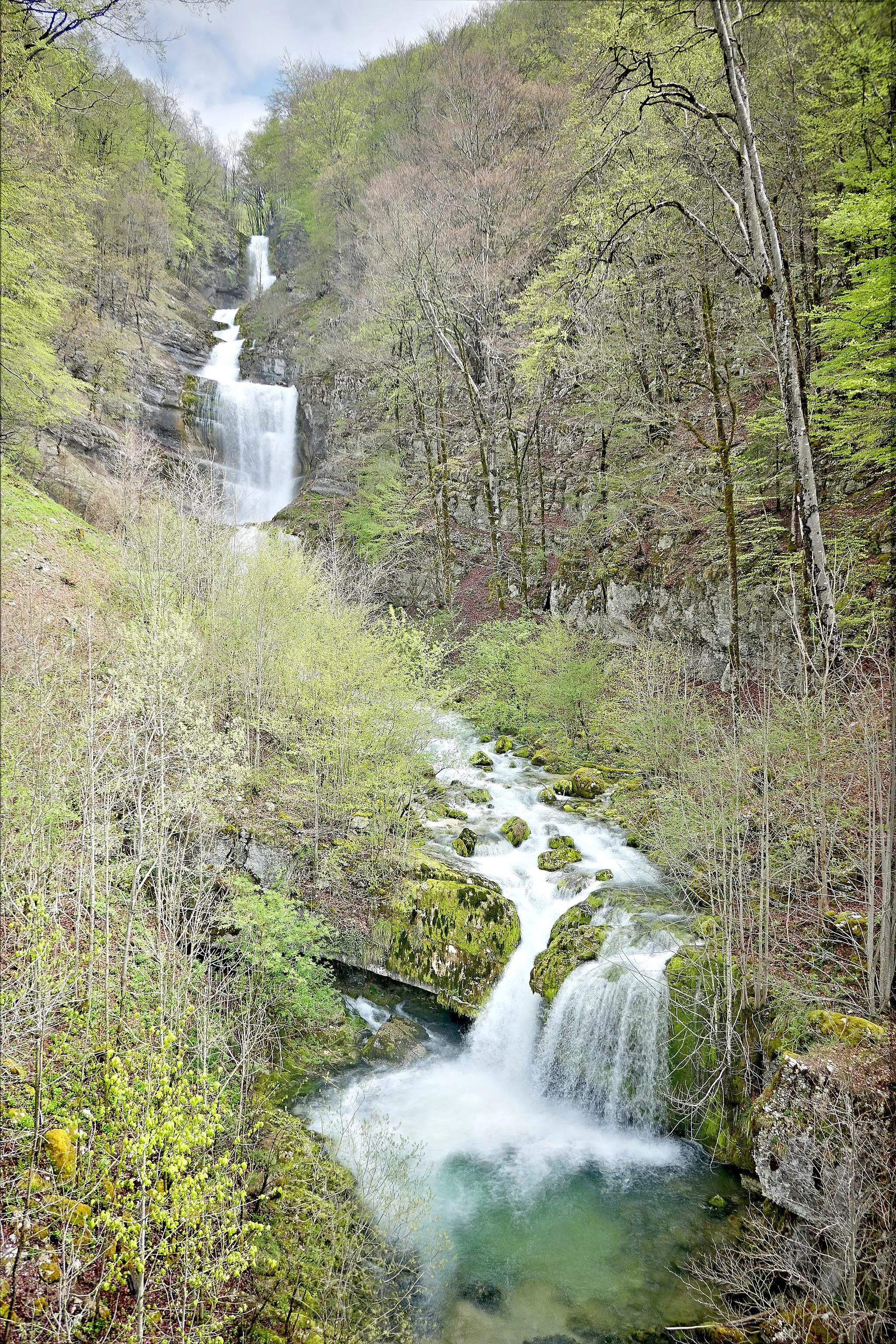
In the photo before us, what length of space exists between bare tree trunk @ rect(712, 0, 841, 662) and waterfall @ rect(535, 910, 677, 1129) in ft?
14.1

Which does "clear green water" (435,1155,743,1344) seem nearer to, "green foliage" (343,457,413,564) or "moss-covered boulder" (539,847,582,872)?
"moss-covered boulder" (539,847,582,872)

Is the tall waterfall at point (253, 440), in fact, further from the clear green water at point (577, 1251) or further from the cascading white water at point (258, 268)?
the clear green water at point (577, 1251)

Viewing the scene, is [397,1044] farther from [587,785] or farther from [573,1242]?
[587,785]

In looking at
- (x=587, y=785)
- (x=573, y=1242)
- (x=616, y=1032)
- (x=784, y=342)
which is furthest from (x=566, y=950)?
(x=784, y=342)

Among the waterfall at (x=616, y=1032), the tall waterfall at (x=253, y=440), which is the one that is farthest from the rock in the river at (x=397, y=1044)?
the tall waterfall at (x=253, y=440)

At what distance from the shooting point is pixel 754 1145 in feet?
17.7

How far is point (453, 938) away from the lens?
892 centimetres

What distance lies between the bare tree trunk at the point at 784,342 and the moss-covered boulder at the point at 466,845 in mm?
6228

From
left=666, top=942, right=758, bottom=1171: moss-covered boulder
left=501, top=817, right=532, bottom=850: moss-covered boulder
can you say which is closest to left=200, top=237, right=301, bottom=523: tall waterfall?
left=501, top=817, right=532, bottom=850: moss-covered boulder

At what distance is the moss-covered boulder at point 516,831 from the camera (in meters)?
10.9

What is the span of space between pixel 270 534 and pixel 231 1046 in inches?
434

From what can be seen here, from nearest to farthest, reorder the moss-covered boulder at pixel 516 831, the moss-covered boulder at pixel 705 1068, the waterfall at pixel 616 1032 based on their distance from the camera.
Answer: the moss-covered boulder at pixel 705 1068
the waterfall at pixel 616 1032
the moss-covered boulder at pixel 516 831

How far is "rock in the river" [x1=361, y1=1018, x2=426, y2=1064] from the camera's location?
26.2ft

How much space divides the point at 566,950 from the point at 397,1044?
254cm
